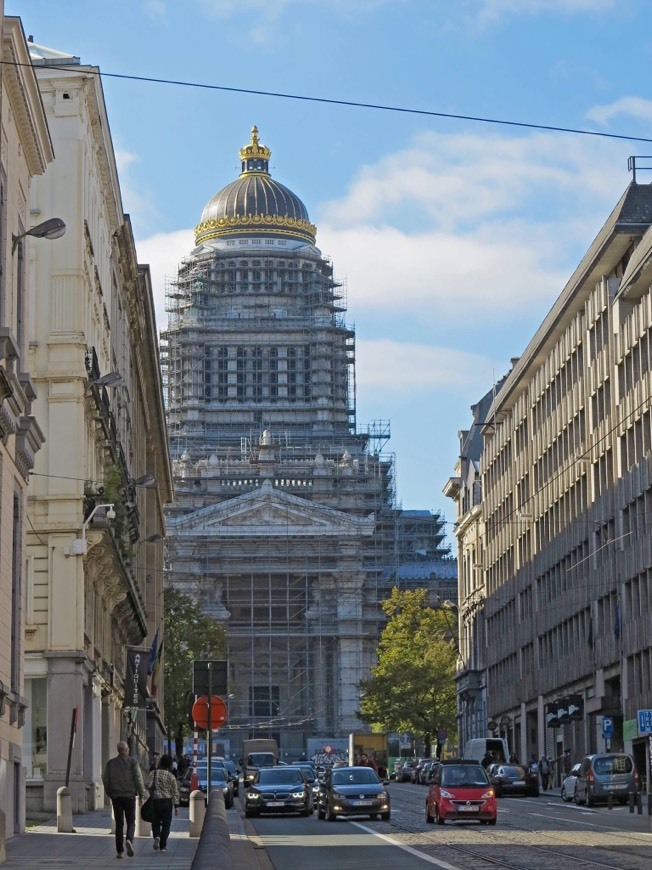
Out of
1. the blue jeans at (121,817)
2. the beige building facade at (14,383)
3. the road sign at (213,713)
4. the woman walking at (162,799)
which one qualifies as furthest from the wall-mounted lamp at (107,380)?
the blue jeans at (121,817)

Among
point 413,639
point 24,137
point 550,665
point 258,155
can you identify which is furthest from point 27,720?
point 258,155

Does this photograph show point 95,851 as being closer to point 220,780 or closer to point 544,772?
point 220,780

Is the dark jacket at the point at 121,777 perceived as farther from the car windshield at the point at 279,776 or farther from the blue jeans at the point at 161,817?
the car windshield at the point at 279,776

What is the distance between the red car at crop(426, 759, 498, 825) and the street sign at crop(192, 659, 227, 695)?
34.6ft

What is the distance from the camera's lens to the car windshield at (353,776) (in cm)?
4597

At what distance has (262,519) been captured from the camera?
144m

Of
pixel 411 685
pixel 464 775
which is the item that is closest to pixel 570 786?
pixel 464 775

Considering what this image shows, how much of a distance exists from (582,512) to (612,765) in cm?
2338

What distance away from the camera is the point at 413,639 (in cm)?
11019

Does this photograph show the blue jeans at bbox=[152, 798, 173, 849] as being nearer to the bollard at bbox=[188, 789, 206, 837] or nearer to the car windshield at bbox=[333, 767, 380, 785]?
the bollard at bbox=[188, 789, 206, 837]

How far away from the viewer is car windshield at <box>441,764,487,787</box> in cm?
4216

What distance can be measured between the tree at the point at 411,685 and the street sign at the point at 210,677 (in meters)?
74.3

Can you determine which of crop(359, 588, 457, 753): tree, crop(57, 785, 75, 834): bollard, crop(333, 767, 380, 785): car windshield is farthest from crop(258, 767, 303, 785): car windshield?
crop(359, 588, 457, 753): tree

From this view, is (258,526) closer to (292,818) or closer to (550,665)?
(550,665)
